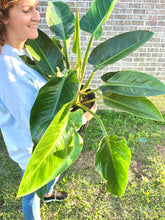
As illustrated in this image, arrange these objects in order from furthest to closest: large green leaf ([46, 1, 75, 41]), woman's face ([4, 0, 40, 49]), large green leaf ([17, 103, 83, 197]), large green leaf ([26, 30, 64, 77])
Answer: large green leaf ([46, 1, 75, 41])
large green leaf ([26, 30, 64, 77])
woman's face ([4, 0, 40, 49])
large green leaf ([17, 103, 83, 197])

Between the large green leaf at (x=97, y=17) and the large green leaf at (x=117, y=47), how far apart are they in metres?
0.10

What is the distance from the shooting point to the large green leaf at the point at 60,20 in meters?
1.43

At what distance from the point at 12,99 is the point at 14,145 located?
426 millimetres

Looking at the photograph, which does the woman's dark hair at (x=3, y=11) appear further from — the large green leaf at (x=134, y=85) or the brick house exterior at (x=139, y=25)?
the brick house exterior at (x=139, y=25)

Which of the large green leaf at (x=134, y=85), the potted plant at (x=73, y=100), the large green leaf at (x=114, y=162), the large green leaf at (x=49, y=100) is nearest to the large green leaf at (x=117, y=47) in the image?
the potted plant at (x=73, y=100)

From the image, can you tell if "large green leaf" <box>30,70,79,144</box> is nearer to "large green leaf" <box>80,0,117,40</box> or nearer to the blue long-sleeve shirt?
the blue long-sleeve shirt

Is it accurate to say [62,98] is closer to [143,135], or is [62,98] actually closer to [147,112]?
[147,112]

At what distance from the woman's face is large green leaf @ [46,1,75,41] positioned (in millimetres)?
269

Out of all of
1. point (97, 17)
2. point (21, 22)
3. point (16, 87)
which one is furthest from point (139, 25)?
point (16, 87)

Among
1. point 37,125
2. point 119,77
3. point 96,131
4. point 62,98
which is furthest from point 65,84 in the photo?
point 96,131

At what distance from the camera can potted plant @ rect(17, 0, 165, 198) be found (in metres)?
0.90

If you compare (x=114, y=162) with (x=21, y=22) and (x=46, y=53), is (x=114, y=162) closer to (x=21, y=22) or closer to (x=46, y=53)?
(x=46, y=53)

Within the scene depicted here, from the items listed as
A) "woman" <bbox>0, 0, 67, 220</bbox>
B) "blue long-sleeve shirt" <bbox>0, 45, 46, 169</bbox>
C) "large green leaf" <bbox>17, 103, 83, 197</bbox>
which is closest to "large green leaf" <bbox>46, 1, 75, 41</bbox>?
"woman" <bbox>0, 0, 67, 220</bbox>

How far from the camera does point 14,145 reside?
1.34 m
